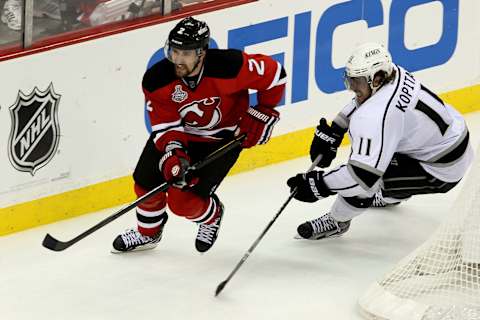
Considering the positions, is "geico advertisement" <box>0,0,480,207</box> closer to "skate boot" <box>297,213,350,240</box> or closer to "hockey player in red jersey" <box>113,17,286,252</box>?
"hockey player in red jersey" <box>113,17,286,252</box>

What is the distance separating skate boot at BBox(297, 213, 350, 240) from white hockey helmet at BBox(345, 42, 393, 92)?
80 centimetres

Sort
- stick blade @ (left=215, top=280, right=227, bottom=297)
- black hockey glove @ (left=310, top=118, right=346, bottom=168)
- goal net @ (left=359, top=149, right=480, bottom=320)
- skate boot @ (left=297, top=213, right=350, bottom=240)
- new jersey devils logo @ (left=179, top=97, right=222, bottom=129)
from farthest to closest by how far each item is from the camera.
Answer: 1. skate boot @ (left=297, top=213, right=350, bottom=240)
2. black hockey glove @ (left=310, top=118, right=346, bottom=168)
3. new jersey devils logo @ (left=179, top=97, right=222, bottom=129)
4. stick blade @ (left=215, top=280, right=227, bottom=297)
5. goal net @ (left=359, top=149, right=480, bottom=320)

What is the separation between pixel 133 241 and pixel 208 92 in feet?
2.50

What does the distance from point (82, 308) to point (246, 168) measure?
5.85ft

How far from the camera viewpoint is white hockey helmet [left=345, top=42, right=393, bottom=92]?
5.46 meters

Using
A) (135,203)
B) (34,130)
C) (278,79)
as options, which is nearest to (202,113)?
(278,79)

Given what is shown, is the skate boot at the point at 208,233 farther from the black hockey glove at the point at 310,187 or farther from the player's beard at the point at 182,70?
the player's beard at the point at 182,70

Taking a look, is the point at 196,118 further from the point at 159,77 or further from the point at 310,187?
the point at 310,187

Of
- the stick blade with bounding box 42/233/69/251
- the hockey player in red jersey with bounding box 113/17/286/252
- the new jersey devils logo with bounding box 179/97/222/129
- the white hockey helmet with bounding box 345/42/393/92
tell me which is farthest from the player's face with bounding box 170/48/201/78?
the stick blade with bounding box 42/233/69/251

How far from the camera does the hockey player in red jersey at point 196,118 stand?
5555 mm

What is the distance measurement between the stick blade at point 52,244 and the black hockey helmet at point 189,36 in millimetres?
856

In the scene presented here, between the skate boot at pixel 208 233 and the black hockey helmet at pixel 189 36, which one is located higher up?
the black hockey helmet at pixel 189 36

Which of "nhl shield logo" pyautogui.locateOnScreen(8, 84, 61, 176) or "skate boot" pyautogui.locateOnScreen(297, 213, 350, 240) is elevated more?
"nhl shield logo" pyautogui.locateOnScreen(8, 84, 61, 176)

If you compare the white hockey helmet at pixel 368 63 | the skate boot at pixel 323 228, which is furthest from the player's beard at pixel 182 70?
the skate boot at pixel 323 228
